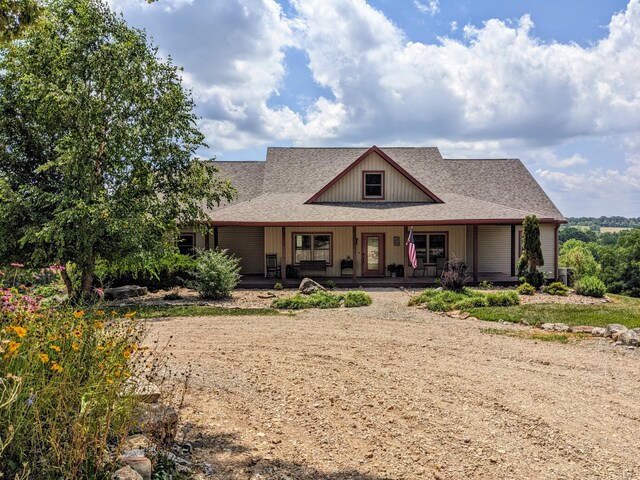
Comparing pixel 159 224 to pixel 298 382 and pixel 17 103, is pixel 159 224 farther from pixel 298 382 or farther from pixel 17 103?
pixel 298 382

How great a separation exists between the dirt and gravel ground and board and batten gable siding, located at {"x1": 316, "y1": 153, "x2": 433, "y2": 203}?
43.3 feet

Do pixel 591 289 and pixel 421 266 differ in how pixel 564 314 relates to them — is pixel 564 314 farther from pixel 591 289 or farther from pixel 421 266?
pixel 421 266

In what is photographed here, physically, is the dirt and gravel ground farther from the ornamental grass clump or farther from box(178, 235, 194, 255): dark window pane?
box(178, 235, 194, 255): dark window pane

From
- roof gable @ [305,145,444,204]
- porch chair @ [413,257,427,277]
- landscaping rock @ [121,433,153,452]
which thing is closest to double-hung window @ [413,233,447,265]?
porch chair @ [413,257,427,277]

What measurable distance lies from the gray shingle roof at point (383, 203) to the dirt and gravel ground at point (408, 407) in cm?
1064

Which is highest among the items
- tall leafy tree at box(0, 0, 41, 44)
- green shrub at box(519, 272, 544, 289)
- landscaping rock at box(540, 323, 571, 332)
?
tall leafy tree at box(0, 0, 41, 44)

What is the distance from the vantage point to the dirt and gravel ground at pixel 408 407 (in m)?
4.51

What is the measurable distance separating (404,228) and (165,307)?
1079 cm

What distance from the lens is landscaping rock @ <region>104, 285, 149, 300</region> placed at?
55.2ft

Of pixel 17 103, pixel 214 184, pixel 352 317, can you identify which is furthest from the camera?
pixel 214 184

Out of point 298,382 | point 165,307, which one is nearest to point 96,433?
point 298,382

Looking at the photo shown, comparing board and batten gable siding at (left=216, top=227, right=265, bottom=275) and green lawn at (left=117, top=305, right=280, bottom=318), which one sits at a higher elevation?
board and batten gable siding at (left=216, top=227, right=265, bottom=275)

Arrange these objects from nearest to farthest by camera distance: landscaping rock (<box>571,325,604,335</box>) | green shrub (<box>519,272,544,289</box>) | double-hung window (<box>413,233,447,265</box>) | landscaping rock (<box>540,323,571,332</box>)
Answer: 1. landscaping rock (<box>571,325,604,335</box>)
2. landscaping rock (<box>540,323,571,332</box>)
3. green shrub (<box>519,272,544,289</box>)
4. double-hung window (<box>413,233,447,265</box>)

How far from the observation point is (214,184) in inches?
663
